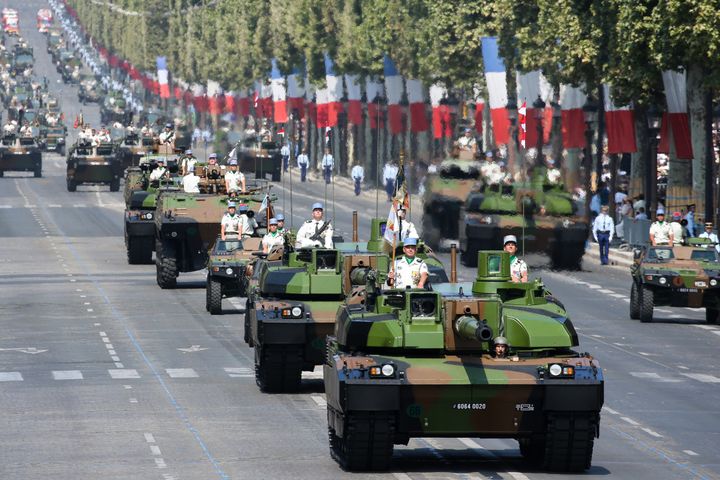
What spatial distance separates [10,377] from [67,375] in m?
0.79

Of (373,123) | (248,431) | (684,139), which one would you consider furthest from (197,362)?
(373,123)

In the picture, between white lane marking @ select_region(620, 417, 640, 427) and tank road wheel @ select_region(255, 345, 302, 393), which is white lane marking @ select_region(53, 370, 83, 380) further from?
white lane marking @ select_region(620, 417, 640, 427)

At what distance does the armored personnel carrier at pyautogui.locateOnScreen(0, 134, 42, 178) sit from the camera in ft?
348

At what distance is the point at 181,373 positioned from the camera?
100 feet

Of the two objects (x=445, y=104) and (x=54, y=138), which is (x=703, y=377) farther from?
(x=54, y=138)

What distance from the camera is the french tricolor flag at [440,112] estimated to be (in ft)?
278

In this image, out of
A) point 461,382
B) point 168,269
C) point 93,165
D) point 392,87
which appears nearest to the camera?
point 461,382

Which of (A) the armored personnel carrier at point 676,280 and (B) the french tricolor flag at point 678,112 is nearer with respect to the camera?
(A) the armored personnel carrier at point 676,280

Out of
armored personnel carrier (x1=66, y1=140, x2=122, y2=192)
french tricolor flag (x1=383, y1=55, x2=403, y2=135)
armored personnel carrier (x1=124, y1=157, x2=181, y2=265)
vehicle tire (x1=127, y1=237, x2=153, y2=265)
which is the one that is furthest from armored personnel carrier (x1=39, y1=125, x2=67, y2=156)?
vehicle tire (x1=127, y1=237, x2=153, y2=265)

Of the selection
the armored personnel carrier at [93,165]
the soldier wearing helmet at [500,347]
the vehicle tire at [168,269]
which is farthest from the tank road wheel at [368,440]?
the armored personnel carrier at [93,165]

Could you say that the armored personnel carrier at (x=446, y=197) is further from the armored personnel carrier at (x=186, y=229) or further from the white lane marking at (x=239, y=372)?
the white lane marking at (x=239, y=372)

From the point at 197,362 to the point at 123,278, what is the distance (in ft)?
61.8

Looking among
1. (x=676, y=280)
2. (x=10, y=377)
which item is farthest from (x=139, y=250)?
(x=10, y=377)

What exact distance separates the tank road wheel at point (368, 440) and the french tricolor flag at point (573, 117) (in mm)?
46620
